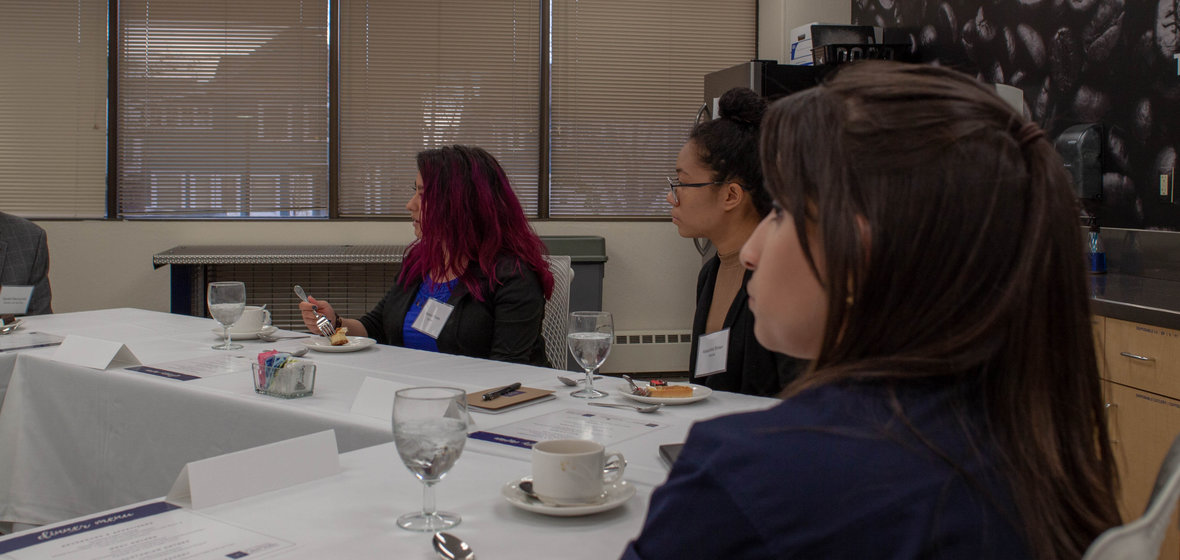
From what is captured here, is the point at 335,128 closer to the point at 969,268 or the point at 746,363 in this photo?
the point at 746,363

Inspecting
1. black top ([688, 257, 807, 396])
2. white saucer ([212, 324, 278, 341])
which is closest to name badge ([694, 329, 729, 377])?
black top ([688, 257, 807, 396])

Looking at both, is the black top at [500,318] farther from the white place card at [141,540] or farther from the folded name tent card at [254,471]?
the white place card at [141,540]

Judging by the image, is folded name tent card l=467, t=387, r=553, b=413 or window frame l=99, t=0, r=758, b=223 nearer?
folded name tent card l=467, t=387, r=553, b=413

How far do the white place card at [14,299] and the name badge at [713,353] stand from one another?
2227 millimetres

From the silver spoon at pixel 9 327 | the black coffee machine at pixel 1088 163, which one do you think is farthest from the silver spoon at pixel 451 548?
the black coffee machine at pixel 1088 163

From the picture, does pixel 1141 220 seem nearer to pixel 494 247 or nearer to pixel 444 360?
pixel 494 247

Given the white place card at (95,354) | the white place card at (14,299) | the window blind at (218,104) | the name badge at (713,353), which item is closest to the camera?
the name badge at (713,353)

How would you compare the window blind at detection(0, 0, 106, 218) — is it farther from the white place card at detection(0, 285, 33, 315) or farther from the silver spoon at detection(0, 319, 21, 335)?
the silver spoon at detection(0, 319, 21, 335)

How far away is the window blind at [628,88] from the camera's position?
491 cm

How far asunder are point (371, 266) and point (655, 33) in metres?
2.08

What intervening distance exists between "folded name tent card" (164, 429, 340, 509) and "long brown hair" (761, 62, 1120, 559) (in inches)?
27.5

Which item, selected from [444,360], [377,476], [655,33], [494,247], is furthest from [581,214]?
[377,476]

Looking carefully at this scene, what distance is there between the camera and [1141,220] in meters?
2.87

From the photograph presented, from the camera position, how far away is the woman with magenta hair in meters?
2.40
